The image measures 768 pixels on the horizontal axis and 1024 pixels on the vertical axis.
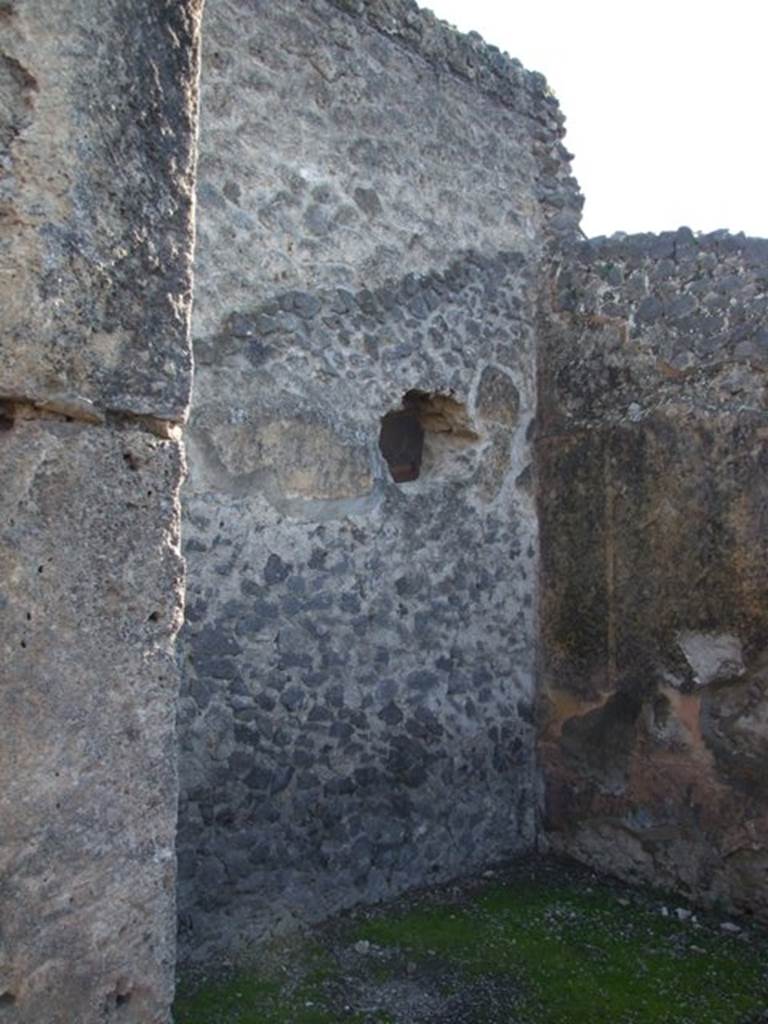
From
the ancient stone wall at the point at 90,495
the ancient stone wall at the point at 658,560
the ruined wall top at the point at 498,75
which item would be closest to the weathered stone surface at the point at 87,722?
the ancient stone wall at the point at 90,495

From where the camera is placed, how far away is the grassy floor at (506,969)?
364 centimetres

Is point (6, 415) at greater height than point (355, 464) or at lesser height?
lesser

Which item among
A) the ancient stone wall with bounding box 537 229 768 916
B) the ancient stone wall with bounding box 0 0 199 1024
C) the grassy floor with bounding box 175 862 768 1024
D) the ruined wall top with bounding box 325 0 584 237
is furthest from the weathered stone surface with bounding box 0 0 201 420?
the ancient stone wall with bounding box 537 229 768 916

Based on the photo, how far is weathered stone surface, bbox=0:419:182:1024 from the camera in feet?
4.98

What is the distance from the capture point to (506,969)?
399 cm

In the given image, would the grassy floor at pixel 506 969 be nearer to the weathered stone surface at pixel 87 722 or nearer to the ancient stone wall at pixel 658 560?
the ancient stone wall at pixel 658 560

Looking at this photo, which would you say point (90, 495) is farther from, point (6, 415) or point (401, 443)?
point (401, 443)

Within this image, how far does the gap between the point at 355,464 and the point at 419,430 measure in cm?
96

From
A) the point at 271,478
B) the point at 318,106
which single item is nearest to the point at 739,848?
the point at 271,478

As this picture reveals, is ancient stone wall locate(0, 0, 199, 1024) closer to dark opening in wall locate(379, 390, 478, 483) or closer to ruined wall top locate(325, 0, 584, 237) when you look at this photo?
dark opening in wall locate(379, 390, 478, 483)

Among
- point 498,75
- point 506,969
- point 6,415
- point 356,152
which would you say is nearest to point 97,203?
point 6,415

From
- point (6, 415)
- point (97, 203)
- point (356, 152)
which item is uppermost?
point (356, 152)

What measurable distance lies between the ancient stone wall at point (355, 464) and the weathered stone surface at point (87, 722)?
2282 millimetres

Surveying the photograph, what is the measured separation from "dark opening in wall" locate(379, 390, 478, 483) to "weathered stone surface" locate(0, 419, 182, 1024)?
325cm
